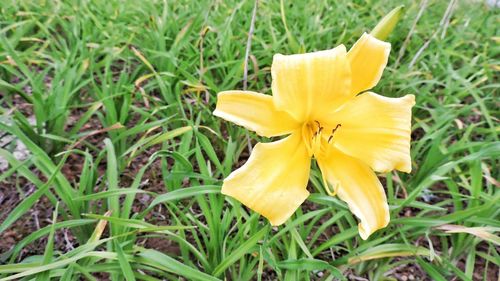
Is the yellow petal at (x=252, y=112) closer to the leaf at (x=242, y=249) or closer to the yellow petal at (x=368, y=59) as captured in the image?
the yellow petal at (x=368, y=59)

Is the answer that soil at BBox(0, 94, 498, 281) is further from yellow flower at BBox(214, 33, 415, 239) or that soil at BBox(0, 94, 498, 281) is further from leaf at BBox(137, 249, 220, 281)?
yellow flower at BBox(214, 33, 415, 239)

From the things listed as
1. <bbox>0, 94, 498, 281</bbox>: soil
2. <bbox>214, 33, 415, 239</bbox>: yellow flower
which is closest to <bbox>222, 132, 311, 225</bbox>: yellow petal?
<bbox>214, 33, 415, 239</bbox>: yellow flower

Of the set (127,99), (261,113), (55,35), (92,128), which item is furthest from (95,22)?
(261,113)

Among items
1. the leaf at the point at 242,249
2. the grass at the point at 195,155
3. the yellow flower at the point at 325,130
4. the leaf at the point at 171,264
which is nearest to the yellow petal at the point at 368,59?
the yellow flower at the point at 325,130

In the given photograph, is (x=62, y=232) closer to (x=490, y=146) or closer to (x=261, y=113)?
(x=261, y=113)

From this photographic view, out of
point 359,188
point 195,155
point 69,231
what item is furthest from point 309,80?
point 69,231

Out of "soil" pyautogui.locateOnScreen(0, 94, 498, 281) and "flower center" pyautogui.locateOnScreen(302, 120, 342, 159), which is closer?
"flower center" pyautogui.locateOnScreen(302, 120, 342, 159)

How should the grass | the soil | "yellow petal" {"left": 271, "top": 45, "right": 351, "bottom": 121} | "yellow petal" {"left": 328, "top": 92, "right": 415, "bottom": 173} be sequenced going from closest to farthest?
"yellow petal" {"left": 271, "top": 45, "right": 351, "bottom": 121}
"yellow petal" {"left": 328, "top": 92, "right": 415, "bottom": 173}
the grass
the soil
